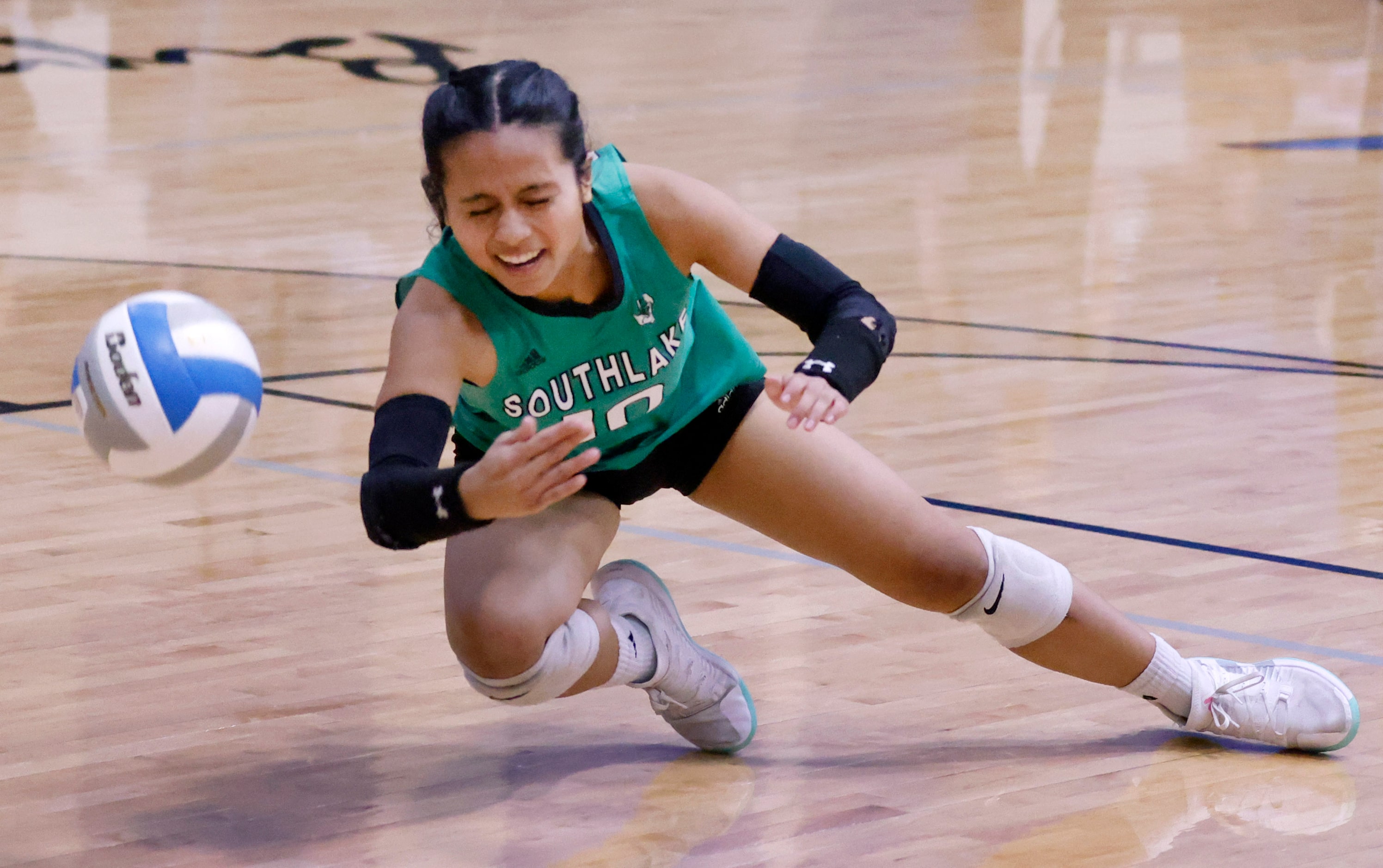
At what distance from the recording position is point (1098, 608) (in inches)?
108

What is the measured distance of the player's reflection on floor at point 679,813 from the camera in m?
2.41

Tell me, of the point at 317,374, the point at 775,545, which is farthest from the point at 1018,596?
the point at 317,374

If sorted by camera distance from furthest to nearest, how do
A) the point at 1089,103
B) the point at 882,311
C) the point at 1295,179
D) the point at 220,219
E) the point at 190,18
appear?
the point at 190,18, the point at 1089,103, the point at 1295,179, the point at 220,219, the point at 882,311

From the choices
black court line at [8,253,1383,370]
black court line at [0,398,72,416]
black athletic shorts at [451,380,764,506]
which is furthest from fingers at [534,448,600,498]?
black court line at [8,253,1383,370]

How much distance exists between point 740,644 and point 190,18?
34.3 ft

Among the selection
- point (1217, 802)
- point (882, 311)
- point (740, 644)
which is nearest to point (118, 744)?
point (740, 644)

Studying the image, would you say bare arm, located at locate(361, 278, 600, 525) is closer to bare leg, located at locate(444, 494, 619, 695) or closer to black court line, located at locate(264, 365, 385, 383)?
bare leg, located at locate(444, 494, 619, 695)

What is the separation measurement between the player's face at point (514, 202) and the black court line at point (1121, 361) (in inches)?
112

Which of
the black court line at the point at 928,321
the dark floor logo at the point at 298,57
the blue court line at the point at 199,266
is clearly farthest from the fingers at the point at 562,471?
the dark floor logo at the point at 298,57


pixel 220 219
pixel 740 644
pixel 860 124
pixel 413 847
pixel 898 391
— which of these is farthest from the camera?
pixel 860 124

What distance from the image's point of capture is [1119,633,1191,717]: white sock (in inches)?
108

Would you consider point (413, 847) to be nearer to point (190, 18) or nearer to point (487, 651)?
point (487, 651)

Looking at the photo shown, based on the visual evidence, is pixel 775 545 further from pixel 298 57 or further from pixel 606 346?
pixel 298 57

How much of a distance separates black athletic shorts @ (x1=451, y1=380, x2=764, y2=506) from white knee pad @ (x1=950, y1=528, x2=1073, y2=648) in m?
0.38
